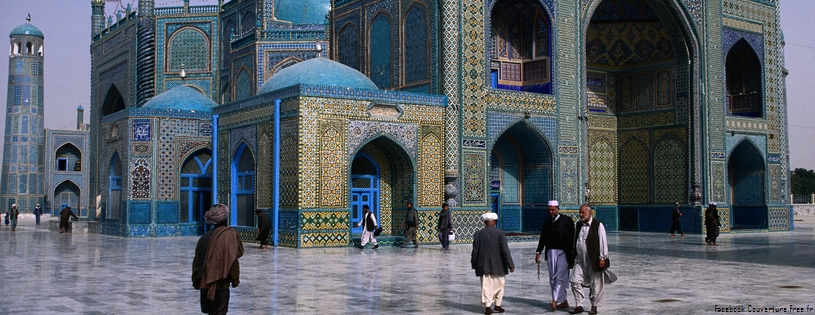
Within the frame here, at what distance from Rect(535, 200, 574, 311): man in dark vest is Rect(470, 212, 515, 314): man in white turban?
14.5 inches

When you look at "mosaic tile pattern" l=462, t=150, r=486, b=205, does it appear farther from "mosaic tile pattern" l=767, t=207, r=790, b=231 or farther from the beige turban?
the beige turban

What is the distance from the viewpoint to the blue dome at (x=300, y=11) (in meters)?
30.7

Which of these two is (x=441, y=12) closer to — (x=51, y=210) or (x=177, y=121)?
(x=177, y=121)

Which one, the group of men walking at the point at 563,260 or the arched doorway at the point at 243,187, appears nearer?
the group of men walking at the point at 563,260

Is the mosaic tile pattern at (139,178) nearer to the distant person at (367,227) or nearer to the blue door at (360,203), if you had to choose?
the blue door at (360,203)

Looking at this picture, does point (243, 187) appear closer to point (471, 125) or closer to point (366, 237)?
point (366, 237)

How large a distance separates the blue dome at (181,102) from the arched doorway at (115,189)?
1.88 meters

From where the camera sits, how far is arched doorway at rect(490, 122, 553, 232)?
21.0 m

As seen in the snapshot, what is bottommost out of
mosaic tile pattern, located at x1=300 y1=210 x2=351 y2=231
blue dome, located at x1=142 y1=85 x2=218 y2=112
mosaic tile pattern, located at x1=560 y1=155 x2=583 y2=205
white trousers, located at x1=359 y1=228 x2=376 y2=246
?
white trousers, located at x1=359 y1=228 x2=376 y2=246

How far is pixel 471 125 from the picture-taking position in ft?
62.7

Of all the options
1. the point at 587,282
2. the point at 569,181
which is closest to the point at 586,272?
the point at 587,282

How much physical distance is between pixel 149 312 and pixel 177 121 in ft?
52.1

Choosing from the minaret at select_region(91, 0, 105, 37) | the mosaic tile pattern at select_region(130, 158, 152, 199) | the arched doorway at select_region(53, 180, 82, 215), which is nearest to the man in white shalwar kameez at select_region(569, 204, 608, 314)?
the mosaic tile pattern at select_region(130, 158, 152, 199)

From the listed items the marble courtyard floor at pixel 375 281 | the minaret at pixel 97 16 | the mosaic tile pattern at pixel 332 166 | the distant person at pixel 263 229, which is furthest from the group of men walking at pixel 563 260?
the minaret at pixel 97 16
